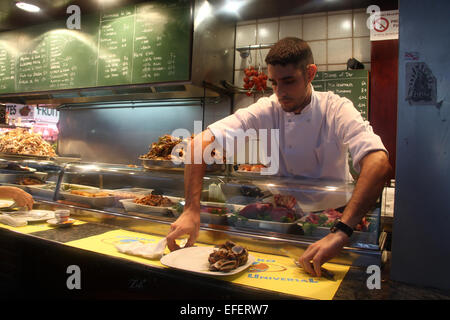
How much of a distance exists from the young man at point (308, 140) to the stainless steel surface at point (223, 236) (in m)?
0.15

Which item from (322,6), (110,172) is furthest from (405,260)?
(322,6)

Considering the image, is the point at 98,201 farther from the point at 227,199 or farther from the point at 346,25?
the point at 346,25

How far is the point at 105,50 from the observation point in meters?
4.37

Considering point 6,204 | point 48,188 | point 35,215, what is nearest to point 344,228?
point 35,215

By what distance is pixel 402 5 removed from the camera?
1.33 metres

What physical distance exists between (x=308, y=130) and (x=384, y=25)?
2382 millimetres

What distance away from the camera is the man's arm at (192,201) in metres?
1.61

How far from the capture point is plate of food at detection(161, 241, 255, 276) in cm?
134

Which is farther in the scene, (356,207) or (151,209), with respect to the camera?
(151,209)

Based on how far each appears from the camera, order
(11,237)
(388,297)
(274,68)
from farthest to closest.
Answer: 1. (11,237)
2. (274,68)
3. (388,297)

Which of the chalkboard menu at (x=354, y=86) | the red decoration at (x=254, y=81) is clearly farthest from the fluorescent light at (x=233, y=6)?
the chalkboard menu at (x=354, y=86)

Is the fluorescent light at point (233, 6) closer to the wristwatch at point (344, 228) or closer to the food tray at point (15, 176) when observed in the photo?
the food tray at point (15, 176)

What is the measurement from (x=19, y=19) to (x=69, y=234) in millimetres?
4402
